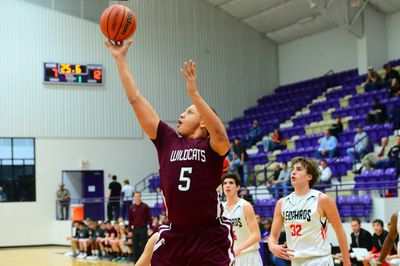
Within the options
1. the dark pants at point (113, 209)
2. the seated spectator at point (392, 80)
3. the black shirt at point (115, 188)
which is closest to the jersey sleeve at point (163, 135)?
the seated spectator at point (392, 80)

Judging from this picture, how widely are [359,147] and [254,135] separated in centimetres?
774

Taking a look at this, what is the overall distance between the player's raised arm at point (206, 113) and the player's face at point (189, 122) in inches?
9.1

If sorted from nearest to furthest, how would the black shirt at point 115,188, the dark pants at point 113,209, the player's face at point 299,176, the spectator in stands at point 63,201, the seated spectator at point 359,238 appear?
→ the player's face at point 299,176 < the seated spectator at point 359,238 < the dark pants at point 113,209 < the black shirt at point 115,188 < the spectator in stands at point 63,201

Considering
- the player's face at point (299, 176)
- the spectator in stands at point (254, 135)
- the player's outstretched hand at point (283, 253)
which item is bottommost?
the player's outstretched hand at point (283, 253)

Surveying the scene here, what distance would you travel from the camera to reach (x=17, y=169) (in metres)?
26.4

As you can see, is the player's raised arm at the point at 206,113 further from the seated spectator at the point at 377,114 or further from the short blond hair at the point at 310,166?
the seated spectator at the point at 377,114

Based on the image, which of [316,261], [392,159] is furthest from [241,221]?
[392,159]

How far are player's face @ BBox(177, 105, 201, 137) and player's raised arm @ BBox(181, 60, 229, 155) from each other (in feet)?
0.76

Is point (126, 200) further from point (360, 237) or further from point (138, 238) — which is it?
point (360, 237)

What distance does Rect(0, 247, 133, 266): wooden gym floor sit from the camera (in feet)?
62.1

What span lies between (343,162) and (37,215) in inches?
497

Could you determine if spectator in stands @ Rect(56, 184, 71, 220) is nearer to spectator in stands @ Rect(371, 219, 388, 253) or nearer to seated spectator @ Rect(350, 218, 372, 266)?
seated spectator @ Rect(350, 218, 372, 266)

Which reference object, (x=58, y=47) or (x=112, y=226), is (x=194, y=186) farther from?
(x=58, y=47)

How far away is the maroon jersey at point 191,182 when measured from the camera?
4617mm
